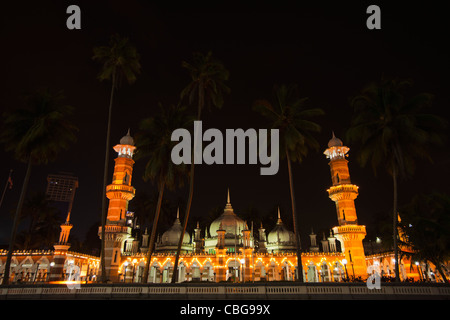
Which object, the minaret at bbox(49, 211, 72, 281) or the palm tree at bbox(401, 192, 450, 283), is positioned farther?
the minaret at bbox(49, 211, 72, 281)

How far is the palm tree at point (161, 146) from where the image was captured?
99.1ft

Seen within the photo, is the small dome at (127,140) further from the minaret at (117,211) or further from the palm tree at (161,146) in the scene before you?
the palm tree at (161,146)

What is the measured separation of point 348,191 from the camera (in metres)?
53.3

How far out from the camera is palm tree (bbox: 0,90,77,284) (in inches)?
1137

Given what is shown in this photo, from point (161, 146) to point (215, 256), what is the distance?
33.9 meters

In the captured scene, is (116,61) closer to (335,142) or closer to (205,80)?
(205,80)

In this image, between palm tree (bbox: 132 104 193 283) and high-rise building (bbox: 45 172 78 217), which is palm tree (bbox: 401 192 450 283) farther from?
high-rise building (bbox: 45 172 78 217)

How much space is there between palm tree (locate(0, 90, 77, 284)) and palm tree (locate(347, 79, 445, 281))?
30429 millimetres

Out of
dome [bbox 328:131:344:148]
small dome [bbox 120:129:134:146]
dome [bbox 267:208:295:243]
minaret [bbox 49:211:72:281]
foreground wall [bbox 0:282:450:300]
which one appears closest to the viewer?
foreground wall [bbox 0:282:450:300]

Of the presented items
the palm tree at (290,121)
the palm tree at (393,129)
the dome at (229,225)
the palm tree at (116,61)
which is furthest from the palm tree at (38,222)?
the palm tree at (393,129)

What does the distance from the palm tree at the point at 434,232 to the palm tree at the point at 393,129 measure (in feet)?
22.5

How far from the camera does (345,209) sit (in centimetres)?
5262

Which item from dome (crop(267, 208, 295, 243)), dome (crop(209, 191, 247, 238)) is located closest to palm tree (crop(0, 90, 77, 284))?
dome (crop(209, 191, 247, 238))

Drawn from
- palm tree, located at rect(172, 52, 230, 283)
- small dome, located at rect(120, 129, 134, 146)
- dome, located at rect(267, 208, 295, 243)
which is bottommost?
dome, located at rect(267, 208, 295, 243)
